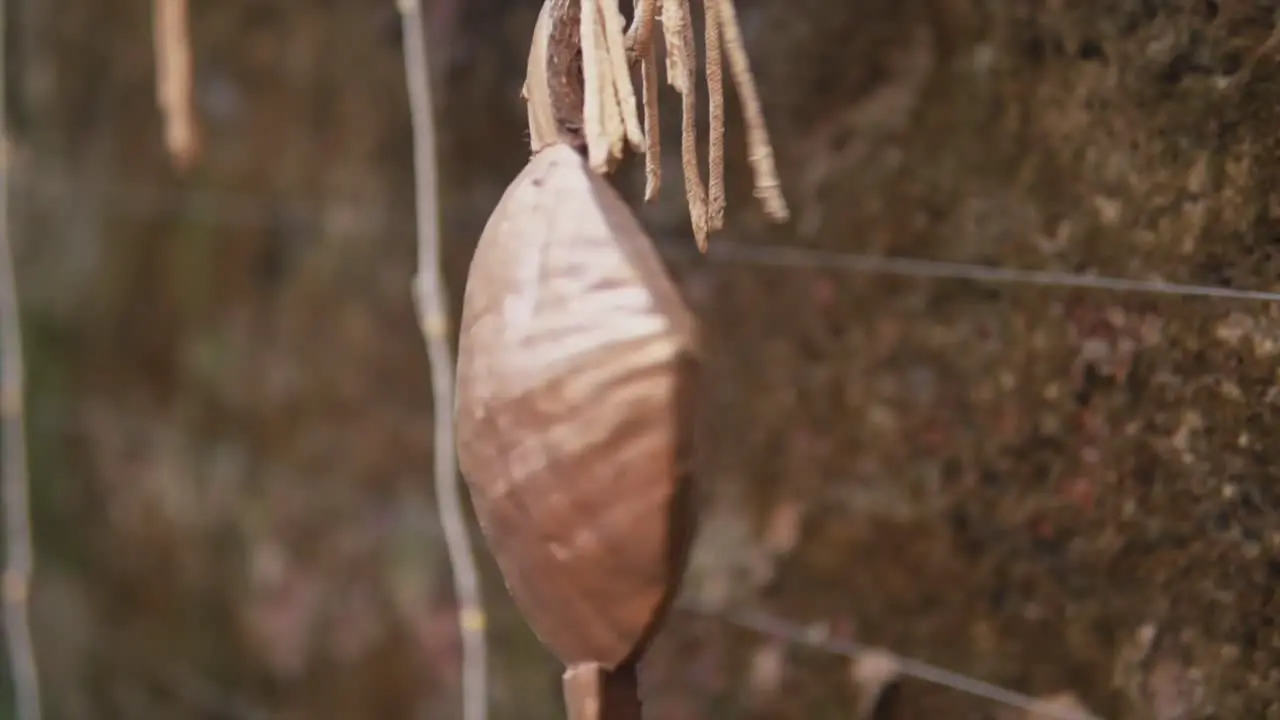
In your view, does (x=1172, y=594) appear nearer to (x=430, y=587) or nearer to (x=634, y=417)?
(x=634, y=417)

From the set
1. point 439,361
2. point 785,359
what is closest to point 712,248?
point 785,359

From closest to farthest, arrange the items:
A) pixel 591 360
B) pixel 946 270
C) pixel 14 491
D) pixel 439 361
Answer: pixel 591 360 → pixel 946 270 → pixel 439 361 → pixel 14 491

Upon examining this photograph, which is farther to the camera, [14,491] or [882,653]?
[14,491]

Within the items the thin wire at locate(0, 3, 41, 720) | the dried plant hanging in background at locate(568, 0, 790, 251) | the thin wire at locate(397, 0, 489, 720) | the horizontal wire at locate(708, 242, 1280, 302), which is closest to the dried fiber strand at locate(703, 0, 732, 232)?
the dried plant hanging in background at locate(568, 0, 790, 251)

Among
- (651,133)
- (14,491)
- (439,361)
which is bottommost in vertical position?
(14,491)

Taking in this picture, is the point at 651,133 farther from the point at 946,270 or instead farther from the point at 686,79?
the point at 946,270

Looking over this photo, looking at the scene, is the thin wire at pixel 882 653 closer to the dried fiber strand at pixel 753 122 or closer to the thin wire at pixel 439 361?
the thin wire at pixel 439 361
